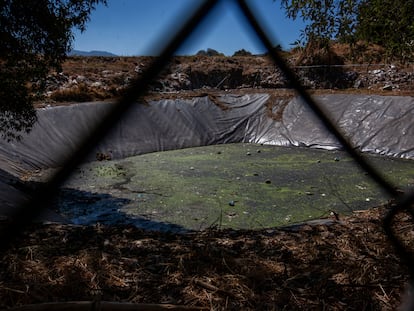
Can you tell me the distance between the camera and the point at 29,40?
3.11m

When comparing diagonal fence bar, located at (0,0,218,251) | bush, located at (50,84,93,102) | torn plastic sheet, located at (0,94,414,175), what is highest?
bush, located at (50,84,93,102)

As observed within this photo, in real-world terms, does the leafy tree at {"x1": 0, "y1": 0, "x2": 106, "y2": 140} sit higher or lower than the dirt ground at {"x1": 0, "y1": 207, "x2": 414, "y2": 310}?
higher

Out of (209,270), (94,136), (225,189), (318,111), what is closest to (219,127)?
(225,189)

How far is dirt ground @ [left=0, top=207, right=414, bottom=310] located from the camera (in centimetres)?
130

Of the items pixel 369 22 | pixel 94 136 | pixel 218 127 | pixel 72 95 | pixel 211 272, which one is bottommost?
pixel 94 136

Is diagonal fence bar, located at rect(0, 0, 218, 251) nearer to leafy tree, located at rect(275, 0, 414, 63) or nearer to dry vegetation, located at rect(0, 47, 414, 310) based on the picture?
dry vegetation, located at rect(0, 47, 414, 310)

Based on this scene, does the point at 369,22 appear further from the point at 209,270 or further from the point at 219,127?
the point at 219,127

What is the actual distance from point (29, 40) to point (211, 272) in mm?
2600

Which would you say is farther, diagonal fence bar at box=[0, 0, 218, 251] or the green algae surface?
the green algae surface

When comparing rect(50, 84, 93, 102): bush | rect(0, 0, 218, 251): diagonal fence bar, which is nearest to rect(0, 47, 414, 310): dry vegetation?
rect(0, 0, 218, 251): diagonal fence bar

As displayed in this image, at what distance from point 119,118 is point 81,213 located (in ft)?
13.8

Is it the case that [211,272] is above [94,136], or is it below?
above

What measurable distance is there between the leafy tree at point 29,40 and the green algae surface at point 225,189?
153 centimetres

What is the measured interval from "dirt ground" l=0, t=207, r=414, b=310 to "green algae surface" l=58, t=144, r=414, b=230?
3.85ft
